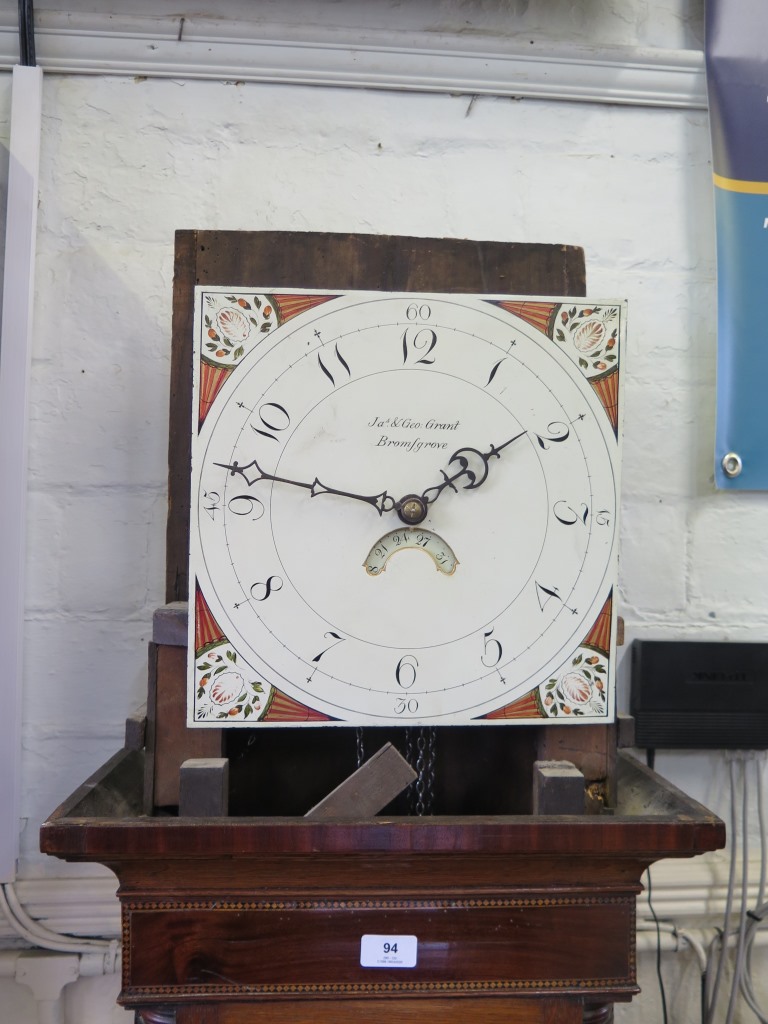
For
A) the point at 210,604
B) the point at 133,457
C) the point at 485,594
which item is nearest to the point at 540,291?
the point at 485,594

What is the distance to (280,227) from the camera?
117 cm

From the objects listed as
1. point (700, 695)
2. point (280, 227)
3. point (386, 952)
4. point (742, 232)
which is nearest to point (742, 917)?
point (700, 695)

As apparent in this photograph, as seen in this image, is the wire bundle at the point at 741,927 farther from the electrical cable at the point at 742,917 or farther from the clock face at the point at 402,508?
the clock face at the point at 402,508

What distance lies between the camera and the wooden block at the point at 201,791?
2.51 feet

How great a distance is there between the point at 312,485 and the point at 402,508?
9 centimetres

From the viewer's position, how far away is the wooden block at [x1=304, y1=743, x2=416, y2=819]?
0.78m

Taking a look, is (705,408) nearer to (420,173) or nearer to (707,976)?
(420,173)

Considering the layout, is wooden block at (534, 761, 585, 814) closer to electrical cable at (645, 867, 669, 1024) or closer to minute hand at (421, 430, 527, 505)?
minute hand at (421, 430, 527, 505)

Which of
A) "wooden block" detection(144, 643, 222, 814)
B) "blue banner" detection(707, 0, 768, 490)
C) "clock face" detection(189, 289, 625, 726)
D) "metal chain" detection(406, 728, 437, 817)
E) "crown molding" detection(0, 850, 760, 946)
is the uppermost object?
"blue banner" detection(707, 0, 768, 490)

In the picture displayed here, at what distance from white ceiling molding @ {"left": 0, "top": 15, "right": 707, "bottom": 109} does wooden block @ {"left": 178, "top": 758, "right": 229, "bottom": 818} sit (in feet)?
3.02

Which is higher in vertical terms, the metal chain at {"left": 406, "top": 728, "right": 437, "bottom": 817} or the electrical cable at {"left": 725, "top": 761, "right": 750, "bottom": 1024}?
the metal chain at {"left": 406, "top": 728, "right": 437, "bottom": 817}

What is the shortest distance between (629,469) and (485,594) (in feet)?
Result: 1.64

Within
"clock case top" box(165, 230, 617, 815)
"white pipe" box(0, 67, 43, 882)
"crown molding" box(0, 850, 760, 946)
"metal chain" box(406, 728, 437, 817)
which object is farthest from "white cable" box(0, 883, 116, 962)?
"metal chain" box(406, 728, 437, 817)

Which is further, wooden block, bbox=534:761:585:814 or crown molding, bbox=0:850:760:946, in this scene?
crown molding, bbox=0:850:760:946
